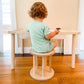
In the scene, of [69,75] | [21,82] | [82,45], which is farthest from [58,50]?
[21,82]

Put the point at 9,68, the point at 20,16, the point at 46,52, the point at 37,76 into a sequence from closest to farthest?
the point at 46,52, the point at 37,76, the point at 9,68, the point at 20,16

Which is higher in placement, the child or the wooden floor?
the child

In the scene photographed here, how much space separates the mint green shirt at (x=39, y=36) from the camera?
121 centimetres

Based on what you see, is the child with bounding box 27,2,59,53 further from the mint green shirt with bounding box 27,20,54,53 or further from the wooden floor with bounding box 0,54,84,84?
the wooden floor with bounding box 0,54,84,84

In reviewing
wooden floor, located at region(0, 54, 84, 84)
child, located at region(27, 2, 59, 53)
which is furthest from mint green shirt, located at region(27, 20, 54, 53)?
wooden floor, located at region(0, 54, 84, 84)

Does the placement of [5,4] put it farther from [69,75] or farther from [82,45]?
[69,75]

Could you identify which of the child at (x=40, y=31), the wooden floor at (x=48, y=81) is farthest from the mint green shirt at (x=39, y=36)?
the wooden floor at (x=48, y=81)

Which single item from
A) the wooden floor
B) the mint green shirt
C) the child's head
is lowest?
the wooden floor

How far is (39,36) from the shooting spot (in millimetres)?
1245

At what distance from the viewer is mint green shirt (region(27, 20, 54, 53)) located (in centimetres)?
121

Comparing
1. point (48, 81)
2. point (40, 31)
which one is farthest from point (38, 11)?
point (48, 81)

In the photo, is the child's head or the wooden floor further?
the wooden floor

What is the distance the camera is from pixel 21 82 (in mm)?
1335

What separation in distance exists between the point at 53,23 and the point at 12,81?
1.54m
